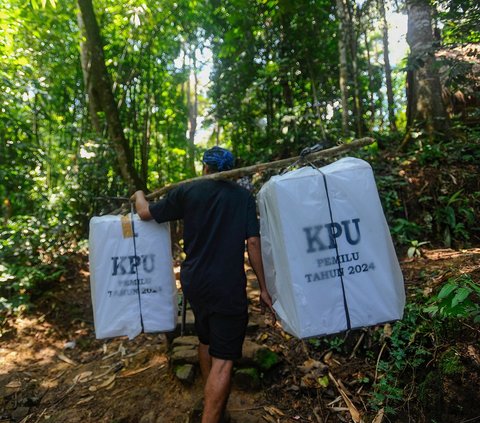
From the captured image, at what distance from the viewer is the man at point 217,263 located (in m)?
2.23

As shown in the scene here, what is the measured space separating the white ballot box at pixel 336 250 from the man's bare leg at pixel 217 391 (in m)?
0.56

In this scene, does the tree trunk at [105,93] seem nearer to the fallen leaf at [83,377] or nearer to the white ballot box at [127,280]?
the fallen leaf at [83,377]

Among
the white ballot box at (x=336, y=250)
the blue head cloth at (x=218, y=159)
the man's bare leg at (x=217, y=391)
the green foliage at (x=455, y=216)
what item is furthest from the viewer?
the green foliage at (x=455, y=216)

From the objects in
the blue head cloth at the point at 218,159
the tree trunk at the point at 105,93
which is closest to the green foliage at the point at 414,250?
the blue head cloth at the point at 218,159

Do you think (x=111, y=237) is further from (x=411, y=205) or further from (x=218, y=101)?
(x=218, y=101)

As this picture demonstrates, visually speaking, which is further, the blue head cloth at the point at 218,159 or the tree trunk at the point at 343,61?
the tree trunk at the point at 343,61

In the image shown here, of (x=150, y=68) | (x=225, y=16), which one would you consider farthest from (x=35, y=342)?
(x=225, y=16)

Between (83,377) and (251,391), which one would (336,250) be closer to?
(251,391)

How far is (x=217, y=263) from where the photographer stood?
2.28 meters

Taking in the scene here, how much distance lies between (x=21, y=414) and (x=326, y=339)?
269cm

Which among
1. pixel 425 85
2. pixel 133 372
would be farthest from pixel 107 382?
pixel 425 85

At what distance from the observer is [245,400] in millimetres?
2766

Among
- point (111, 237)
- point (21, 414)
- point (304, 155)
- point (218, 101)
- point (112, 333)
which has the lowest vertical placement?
point (21, 414)

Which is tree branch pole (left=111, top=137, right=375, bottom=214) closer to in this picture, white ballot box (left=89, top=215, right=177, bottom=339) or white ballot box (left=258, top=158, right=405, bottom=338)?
white ballot box (left=258, top=158, right=405, bottom=338)
